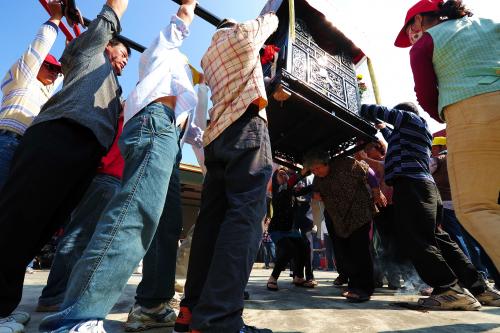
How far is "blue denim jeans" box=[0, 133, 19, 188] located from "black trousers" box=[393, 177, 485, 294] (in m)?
2.91

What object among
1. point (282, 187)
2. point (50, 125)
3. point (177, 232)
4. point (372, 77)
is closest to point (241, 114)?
point (177, 232)

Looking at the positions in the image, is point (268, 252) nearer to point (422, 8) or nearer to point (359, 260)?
point (359, 260)

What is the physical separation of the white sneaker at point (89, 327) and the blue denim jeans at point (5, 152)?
Answer: 1.27 m

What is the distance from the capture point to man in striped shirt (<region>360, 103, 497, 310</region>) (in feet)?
7.14

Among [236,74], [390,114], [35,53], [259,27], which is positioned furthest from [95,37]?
[390,114]

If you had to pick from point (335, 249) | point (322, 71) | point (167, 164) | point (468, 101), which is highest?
point (322, 71)

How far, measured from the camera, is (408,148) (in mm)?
2627

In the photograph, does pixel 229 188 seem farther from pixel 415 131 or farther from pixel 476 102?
pixel 415 131

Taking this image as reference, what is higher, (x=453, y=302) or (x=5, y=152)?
(x=5, y=152)

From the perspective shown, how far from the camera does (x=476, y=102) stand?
1.33 m

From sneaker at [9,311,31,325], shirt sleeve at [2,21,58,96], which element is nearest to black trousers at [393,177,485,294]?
sneaker at [9,311,31,325]

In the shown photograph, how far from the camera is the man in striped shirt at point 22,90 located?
6.00 ft

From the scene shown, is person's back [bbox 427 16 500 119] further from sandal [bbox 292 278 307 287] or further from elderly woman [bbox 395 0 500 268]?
sandal [bbox 292 278 307 287]

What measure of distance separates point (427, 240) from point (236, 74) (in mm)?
1988
